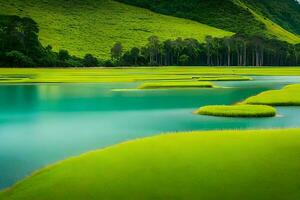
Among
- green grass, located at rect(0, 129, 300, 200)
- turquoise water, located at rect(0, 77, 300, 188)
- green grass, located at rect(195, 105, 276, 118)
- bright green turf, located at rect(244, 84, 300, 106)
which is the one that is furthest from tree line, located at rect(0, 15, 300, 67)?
green grass, located at rect(0, 129, 300, 200)

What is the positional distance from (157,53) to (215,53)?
65.2 ft

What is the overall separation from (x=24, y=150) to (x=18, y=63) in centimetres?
11125

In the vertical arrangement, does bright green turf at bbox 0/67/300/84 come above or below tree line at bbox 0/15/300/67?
below

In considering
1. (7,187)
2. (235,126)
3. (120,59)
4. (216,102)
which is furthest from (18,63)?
(7,187)

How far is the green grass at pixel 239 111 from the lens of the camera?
3141 centimetres

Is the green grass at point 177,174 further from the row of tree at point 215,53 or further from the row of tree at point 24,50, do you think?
the row of tree at point 215,53

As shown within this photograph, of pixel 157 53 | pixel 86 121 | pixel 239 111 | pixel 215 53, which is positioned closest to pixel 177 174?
pixel 86 121

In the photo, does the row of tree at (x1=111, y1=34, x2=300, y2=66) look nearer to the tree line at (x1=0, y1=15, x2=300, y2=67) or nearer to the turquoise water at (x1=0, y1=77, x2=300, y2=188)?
→ the tree line at (x1=0, y1=15, x2=300, y2=67)

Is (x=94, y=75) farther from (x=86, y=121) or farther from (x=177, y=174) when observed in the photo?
(x=177, y=174)

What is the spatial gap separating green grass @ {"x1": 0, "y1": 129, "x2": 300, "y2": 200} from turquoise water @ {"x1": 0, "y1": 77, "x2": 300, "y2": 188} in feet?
7.71

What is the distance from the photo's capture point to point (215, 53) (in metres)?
168

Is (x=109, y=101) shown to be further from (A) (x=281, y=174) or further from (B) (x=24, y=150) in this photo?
(A) (x=281, y=174)

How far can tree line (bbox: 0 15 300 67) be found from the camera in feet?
443

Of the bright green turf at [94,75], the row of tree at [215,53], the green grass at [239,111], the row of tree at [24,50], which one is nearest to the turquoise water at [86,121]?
the green grass at [239,111]
